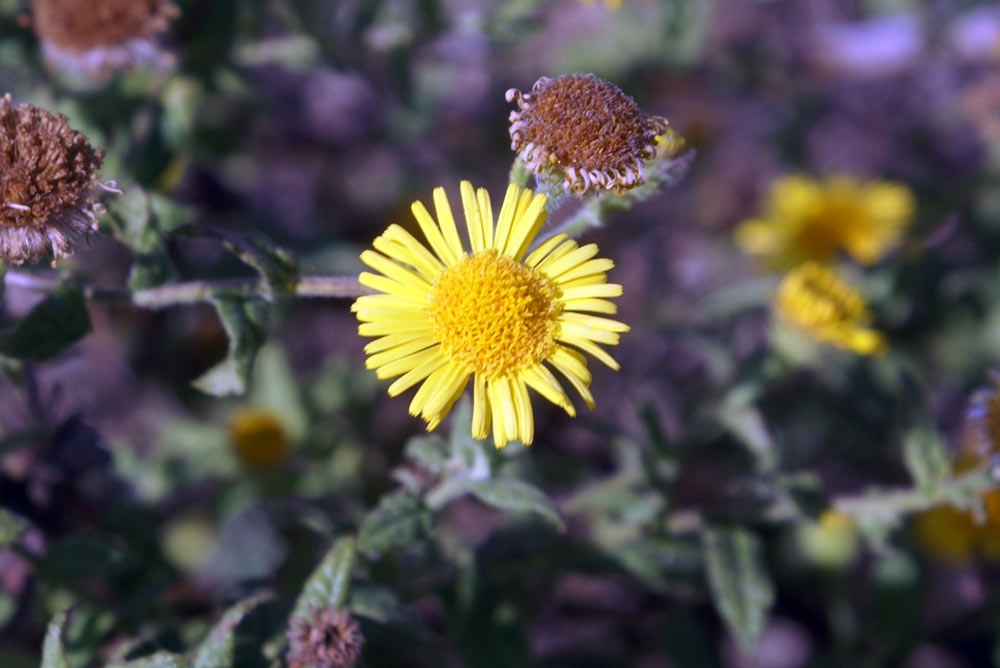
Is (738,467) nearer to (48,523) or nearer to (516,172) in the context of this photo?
(516,172)

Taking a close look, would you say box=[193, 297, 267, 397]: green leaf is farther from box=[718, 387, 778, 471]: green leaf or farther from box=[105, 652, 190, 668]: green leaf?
box=[718, 387, 778, 471]: green leaf

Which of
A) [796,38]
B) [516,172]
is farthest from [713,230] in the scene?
[516,172]

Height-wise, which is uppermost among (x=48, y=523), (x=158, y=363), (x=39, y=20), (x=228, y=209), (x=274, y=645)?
(x=228, y=209)

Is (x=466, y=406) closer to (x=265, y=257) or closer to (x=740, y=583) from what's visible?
(x=265, y=257)

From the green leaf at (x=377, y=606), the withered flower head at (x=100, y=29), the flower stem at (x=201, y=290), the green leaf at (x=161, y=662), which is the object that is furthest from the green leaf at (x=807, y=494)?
the withered flower head at (x=100, y=29)

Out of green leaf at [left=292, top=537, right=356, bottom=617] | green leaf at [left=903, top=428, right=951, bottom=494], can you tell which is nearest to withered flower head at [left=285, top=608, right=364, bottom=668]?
green leaf at [left=292, top=537, right=356, bottom=617]

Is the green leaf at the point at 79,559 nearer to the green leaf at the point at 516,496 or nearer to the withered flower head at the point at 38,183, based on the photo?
the withered flower head at the point at 38,183

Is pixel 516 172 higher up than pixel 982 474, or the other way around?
pixel 516 172

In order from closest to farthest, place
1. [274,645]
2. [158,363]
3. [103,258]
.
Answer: [274,645], [103,258], [158,363]
